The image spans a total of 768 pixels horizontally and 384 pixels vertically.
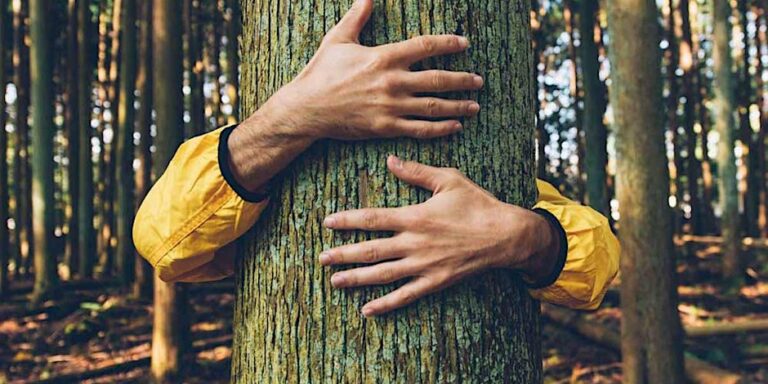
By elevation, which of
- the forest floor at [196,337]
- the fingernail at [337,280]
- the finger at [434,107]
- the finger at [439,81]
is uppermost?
the finger at [439,81]

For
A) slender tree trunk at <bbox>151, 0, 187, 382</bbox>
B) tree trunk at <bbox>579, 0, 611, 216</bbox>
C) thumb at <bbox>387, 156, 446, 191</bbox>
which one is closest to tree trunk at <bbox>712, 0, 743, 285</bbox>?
tree trunk at <bbox>579, 0, 611, 216</bbox>

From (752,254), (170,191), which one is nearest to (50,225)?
(170,191)

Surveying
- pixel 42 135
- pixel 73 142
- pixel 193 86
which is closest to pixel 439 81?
pixel 42 135

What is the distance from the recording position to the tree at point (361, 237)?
160cm

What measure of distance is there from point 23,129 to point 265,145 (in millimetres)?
14761

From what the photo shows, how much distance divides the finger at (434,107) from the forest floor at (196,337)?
5.06m

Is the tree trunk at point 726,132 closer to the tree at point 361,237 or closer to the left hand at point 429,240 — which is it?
the tree at point 361,237

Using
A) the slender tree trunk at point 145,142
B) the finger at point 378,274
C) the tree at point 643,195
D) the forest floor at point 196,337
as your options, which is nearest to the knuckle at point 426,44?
the finger at point 378,274

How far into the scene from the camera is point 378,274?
61.5 inches

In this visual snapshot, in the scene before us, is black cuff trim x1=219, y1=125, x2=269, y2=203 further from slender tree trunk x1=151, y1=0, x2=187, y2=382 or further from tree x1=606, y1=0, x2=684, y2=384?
slender tree trunk x1=151, y1=0, x2=187, y2=382

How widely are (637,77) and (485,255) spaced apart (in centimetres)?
342

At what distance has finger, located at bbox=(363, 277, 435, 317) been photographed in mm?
1562

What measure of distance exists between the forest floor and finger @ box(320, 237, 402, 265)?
5.10 m

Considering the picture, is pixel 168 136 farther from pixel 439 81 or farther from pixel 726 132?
pixel 726 132
